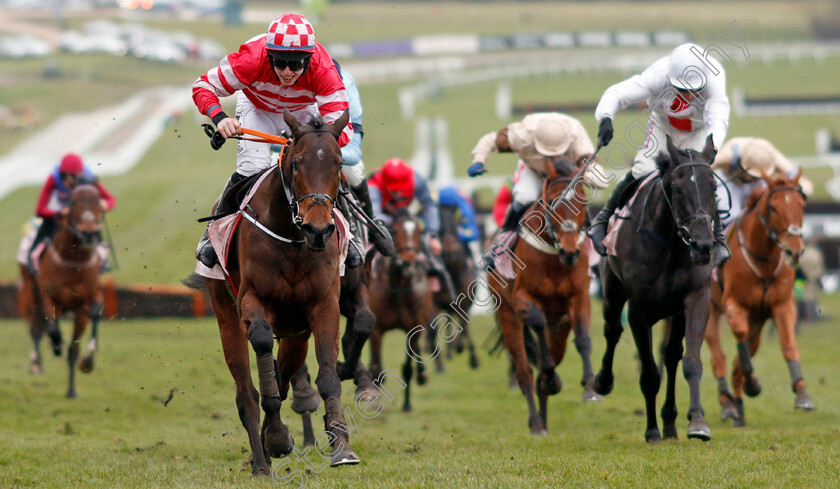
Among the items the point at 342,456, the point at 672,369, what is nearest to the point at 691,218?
the point at 672,369

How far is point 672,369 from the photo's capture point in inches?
297

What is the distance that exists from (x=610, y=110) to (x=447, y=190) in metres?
5.84

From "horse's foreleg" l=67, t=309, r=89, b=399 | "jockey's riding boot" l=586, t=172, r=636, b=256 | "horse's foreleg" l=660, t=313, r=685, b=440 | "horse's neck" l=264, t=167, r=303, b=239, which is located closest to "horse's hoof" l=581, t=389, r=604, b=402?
"horse's foreleg" l=660, t=313, r=685, b=440

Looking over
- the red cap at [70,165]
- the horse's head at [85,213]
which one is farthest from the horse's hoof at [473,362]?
the red cap at [70,165]

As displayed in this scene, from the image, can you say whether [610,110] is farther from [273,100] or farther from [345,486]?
[345,486]

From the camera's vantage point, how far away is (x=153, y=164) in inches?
1410

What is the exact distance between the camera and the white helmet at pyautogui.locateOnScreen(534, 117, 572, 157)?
8992mm

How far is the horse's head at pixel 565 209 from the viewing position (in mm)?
→ 8461

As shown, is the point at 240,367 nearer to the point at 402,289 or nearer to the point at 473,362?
the point at 402,289

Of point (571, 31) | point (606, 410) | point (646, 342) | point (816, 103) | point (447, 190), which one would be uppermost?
point (571, 31)

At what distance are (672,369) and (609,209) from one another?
4.20 ft

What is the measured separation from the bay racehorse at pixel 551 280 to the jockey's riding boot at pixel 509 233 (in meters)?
0.14

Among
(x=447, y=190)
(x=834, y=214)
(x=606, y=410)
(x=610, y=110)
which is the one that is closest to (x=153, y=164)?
(x=834, y=214)

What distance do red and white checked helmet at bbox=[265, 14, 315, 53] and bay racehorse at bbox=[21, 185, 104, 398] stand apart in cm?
646
